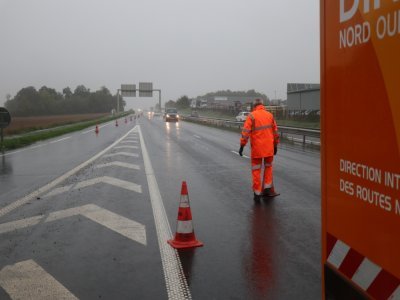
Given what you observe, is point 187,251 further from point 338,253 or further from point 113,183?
point 113,183

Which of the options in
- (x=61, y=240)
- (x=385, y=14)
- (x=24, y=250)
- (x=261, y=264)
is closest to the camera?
(x=385, y=14)

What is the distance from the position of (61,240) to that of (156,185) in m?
4.72

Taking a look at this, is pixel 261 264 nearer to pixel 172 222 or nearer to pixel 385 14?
pixel 172 222

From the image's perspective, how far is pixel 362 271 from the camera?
2.07 meters

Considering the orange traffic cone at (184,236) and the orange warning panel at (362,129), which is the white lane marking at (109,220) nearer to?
the orange traffic cone at (184,236)

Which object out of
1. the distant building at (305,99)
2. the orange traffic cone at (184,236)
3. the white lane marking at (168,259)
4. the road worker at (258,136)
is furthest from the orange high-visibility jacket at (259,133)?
the distant building at (305,99)

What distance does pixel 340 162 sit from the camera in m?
2.25

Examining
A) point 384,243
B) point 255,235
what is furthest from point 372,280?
point 255,235

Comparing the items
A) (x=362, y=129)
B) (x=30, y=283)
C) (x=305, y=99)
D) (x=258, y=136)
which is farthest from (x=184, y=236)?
(x=305, y=99)

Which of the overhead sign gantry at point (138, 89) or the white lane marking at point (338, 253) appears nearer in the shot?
the white lane marking at point (338, 253)

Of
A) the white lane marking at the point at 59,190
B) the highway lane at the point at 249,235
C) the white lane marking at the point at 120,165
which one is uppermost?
the white lane marking at the point at 120,165

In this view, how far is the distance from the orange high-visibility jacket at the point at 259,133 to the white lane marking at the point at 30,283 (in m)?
4.57

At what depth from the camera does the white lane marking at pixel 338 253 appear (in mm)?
2242

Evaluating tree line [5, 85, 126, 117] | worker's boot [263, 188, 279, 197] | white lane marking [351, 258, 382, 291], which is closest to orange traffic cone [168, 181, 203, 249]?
worker's boot [263, 188, 279, 197]
